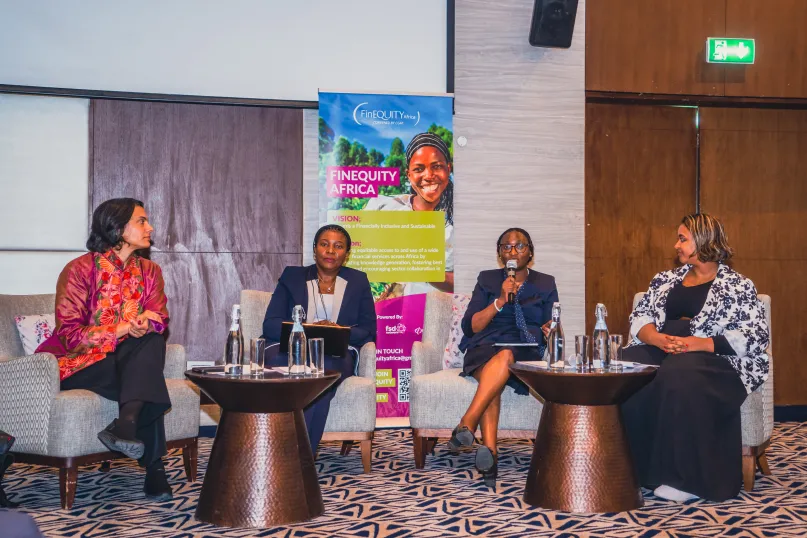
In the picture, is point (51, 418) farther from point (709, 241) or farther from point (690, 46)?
point (690, 46)

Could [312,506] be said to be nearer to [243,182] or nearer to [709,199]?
[243,182]

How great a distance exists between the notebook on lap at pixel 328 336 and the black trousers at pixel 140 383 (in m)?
0.62

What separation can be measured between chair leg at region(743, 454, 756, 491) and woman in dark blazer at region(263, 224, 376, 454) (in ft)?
6.88

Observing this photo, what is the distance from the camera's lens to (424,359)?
469cm

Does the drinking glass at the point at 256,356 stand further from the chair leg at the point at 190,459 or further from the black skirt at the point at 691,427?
the black skirt at the point at 691,427

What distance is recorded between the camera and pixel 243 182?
5.72 metres

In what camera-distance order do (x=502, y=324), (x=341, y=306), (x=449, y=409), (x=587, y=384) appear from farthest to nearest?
(x=341, y=306)
(x=502, y=324)
(x=449, y=409)
(x=587, y=384)

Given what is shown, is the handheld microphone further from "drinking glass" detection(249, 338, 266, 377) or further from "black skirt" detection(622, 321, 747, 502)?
"drinking glass" detection(249, 338, 266, 377)

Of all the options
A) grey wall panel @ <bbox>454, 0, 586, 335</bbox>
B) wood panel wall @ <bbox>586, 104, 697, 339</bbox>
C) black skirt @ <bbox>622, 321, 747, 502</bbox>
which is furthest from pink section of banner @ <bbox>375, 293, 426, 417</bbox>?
black skirt @ <bbox>622, 321, 747, 502</bbox>

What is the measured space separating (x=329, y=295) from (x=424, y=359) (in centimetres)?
70

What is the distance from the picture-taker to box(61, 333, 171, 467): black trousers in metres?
3.72

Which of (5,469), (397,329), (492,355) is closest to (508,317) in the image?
(492,355)

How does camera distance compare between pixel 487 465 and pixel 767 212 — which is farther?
pixel 767 212

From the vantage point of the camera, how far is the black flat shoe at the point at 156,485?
3.76 metres
